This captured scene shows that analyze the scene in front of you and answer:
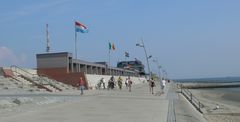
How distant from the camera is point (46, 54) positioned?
55.9 metres

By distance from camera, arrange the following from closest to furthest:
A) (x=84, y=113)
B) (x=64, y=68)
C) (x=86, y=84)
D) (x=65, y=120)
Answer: (x=65, y=120) < (x=84, y=113) < (x=86, y=84) < (x=64, y=68)

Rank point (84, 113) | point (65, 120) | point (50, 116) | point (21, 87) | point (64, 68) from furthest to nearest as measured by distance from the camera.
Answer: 1. point (64, 68)
2. point (21, 87)
3. point (84, 113)
4. point (50, 116)
5. point (65, 120)

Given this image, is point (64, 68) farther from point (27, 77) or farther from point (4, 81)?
point (4, 81)

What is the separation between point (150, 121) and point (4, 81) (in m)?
26.4

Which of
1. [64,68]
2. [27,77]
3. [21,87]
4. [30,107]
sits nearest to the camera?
[30,107]

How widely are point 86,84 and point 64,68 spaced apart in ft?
16.1

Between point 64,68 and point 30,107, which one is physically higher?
point 64,68

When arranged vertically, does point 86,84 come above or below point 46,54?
below

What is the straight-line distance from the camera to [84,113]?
1964 cm

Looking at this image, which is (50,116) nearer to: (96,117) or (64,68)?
(96,117)

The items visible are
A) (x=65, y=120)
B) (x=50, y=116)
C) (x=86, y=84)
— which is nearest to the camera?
(x=65, y=120)

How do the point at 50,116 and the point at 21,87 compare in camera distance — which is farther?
the point at 21,87

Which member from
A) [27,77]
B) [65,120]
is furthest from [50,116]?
[27,77]

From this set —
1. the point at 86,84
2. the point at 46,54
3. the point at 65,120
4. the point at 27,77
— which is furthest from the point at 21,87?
the point at 65,120
